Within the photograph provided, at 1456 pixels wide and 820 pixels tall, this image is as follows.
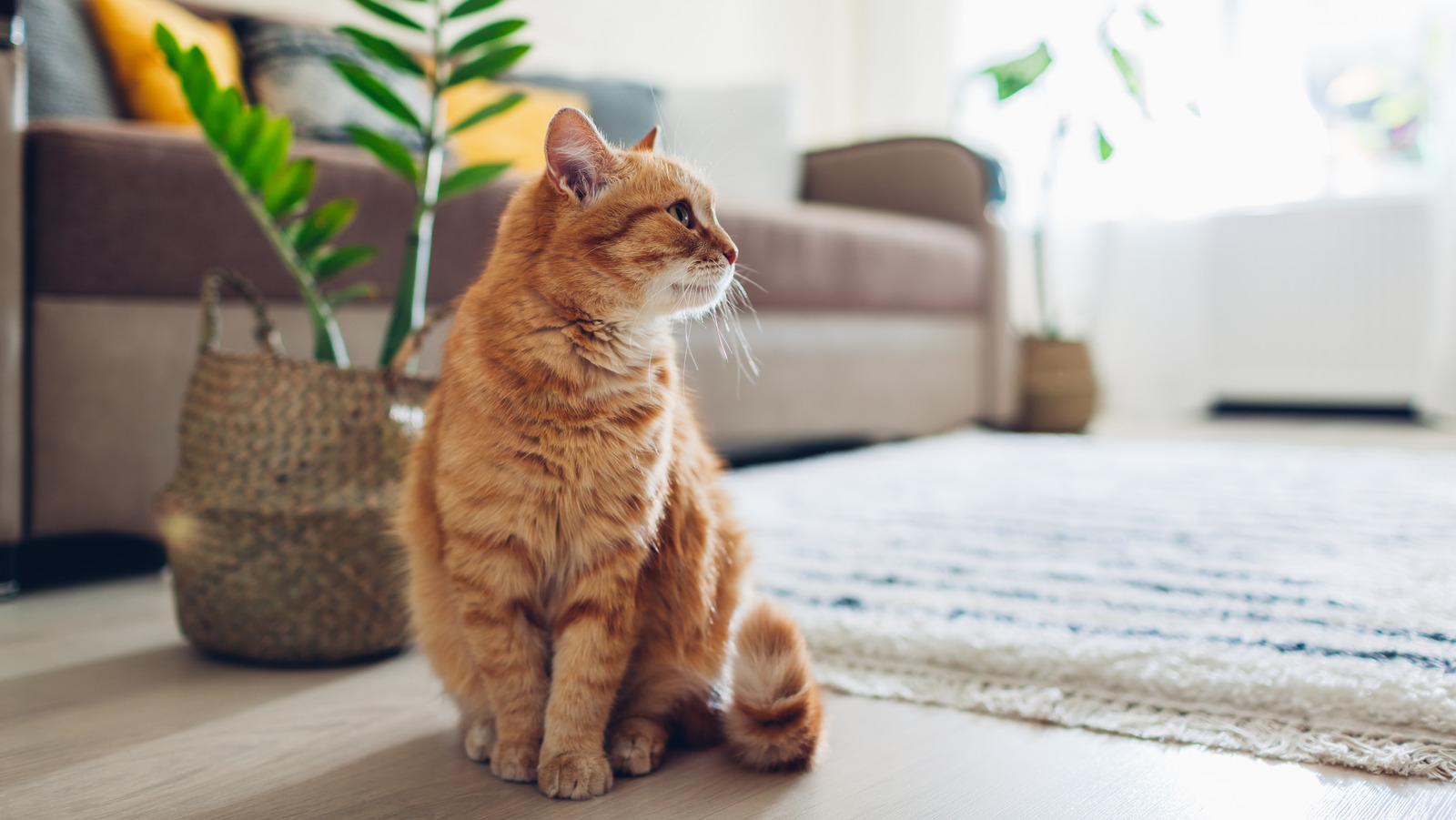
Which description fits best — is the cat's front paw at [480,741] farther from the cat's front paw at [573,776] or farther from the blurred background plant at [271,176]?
the blurred background plant at [271,176]

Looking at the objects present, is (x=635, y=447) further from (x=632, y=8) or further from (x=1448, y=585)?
(x=632, y=8)

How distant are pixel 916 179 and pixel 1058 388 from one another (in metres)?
0.77

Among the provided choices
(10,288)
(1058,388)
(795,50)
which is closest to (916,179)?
(1058,388)

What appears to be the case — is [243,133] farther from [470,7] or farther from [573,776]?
[573,776]

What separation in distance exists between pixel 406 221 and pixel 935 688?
1.03 meters

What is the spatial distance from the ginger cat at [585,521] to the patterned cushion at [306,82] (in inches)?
56.6

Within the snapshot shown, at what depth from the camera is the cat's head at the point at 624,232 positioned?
69cm

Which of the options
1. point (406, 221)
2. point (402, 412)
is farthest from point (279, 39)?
point (402, 412)

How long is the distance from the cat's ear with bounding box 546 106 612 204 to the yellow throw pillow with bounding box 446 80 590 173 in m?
1.58

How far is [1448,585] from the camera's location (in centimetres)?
110

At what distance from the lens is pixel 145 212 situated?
121 cm

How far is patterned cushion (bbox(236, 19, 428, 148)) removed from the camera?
6.53ft

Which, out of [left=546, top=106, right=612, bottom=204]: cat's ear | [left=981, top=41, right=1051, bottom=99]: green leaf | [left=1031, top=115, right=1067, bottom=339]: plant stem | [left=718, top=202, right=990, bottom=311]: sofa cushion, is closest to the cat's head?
[left=546, top=106, right=612, bottom=204]: cat's ear

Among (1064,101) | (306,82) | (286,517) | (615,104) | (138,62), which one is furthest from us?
(1064,101)
